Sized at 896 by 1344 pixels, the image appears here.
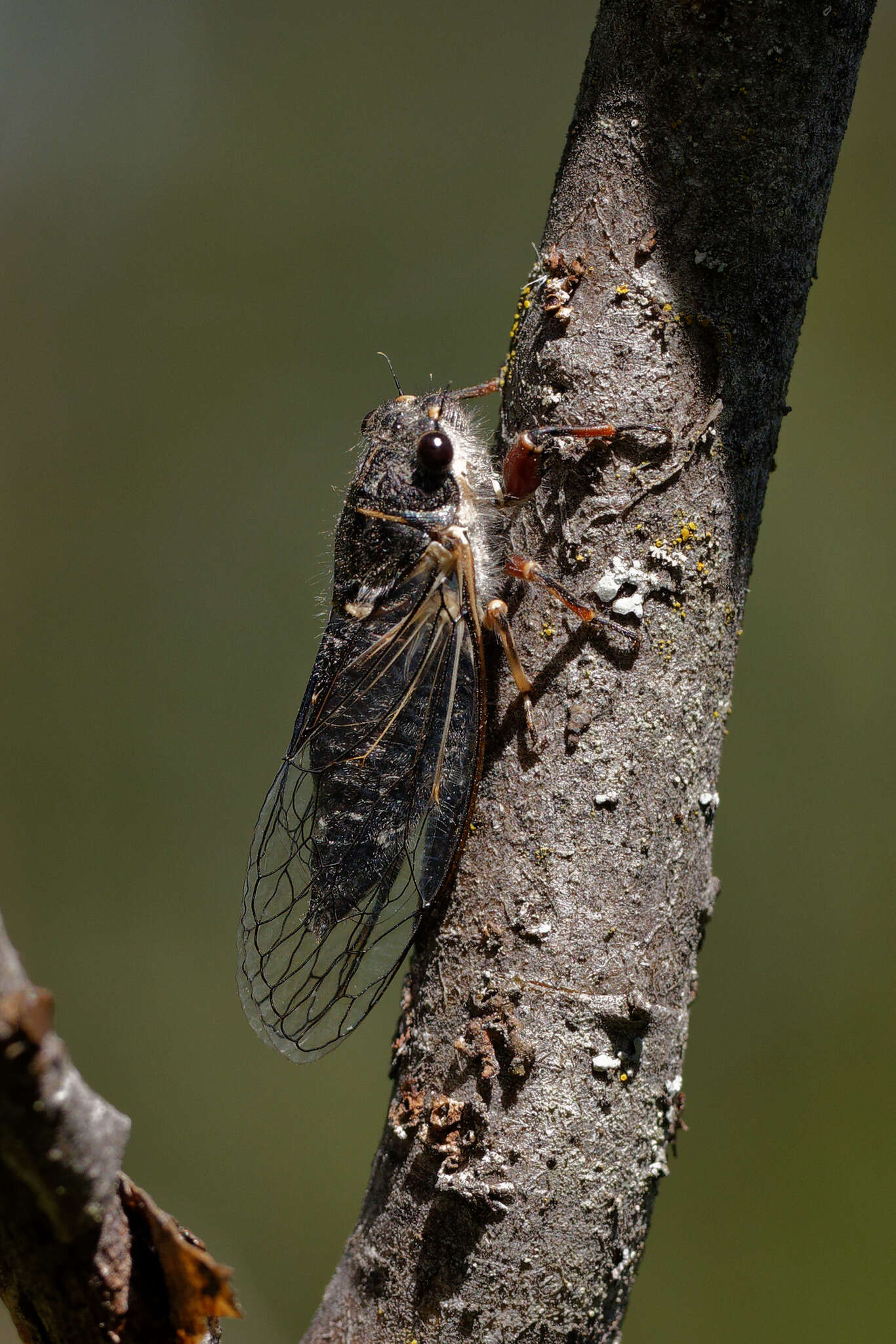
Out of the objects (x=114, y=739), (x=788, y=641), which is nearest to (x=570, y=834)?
(x=788, y=641)

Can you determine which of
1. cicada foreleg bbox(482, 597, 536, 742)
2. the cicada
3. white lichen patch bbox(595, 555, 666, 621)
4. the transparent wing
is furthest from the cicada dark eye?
white lichen patch bbox(595, 555, 666, 621)

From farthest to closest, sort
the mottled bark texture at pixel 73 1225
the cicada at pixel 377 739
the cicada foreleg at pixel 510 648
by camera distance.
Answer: the cicada at pixel 377 739 < the cicada foreleg at pixel 510 648 < the mottled bark texture at pixel 73 1225

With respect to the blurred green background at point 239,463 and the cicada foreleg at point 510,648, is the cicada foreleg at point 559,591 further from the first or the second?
the blurred green background at point 239,463

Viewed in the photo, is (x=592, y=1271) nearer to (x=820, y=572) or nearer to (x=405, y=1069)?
(x=405, y=1069)

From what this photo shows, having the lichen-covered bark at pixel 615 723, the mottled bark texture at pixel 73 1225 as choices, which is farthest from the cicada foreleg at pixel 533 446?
the mottled bark texture at pixel 73 1225

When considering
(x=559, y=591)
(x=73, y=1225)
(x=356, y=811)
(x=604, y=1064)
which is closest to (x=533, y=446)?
(x=559, y=591)

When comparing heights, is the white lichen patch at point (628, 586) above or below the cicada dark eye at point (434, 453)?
below

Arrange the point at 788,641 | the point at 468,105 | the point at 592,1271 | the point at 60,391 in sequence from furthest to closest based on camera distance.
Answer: the point at 60,391
the point at 468,105
the point at 788,641
the point at 592,1271
